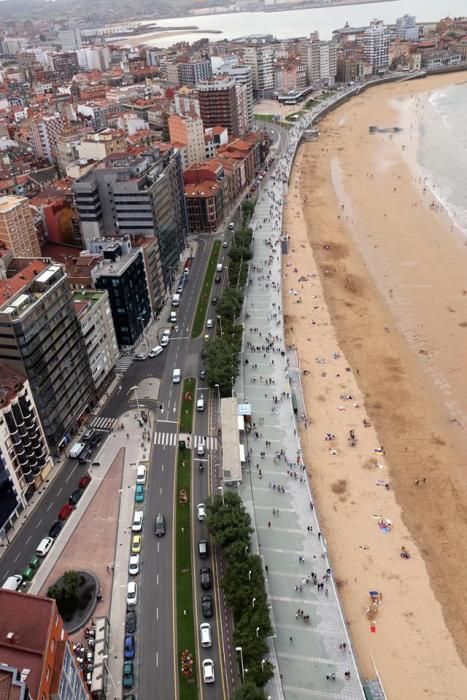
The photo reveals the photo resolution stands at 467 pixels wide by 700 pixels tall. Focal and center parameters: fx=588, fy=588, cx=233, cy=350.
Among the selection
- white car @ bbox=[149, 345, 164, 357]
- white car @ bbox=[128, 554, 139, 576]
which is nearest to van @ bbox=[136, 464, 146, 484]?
white car @ bbox=[128, 554, 139, 576]

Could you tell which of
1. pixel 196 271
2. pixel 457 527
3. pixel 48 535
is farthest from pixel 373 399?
pixel 196 271

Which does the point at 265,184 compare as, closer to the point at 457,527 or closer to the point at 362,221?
the point at 362,221

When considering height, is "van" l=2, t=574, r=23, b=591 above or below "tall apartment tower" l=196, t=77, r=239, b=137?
below

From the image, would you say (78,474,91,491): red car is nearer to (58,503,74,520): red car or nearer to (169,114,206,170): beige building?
(58,503,74,520): red car

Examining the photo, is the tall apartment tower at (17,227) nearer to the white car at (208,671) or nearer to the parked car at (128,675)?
the parked car at (128,675)

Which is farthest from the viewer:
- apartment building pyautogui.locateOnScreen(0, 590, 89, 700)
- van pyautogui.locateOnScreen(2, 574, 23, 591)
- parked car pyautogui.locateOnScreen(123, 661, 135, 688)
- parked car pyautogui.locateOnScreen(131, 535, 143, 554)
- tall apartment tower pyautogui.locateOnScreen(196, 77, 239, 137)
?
tall apartment tower pyautogui.locateOnScreen(196, 77, 239, 137)

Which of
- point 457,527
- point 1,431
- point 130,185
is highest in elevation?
point 130,185

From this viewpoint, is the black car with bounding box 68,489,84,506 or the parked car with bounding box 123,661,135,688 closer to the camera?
the parked car with bounding box 123,661,135,688
